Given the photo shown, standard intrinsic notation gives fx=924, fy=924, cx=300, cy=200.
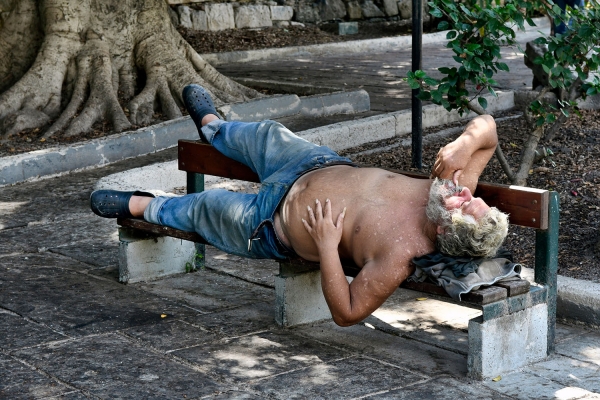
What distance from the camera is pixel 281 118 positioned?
9.29 meters

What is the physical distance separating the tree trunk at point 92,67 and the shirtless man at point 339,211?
12.9 feet

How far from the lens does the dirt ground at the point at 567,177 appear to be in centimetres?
523

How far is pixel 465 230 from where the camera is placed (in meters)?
3.69

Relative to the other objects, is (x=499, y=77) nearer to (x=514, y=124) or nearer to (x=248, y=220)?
(x=514, y=124)

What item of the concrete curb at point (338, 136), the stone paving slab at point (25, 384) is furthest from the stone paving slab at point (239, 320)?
the concrete curb at point (338, 136)

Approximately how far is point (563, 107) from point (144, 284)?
10.2ft

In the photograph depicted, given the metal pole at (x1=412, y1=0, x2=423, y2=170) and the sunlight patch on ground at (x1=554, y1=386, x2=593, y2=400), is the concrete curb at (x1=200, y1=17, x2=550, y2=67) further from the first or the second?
the sunlight patch on ground at (x1=554, y1=386, x2=593, y2=400)

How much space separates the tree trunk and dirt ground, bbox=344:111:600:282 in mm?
2252

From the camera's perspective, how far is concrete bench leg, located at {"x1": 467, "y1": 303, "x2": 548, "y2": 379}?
3.77m

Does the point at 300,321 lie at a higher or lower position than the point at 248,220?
lower

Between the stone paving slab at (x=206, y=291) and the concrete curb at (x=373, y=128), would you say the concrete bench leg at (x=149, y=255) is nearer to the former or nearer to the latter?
the stone paving slab at (x=206, y=291)

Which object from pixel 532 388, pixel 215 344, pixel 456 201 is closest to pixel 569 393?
pixel 532 388

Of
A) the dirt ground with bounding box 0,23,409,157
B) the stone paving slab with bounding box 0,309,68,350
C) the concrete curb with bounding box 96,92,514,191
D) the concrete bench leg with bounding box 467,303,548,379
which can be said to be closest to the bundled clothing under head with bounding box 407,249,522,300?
the concrete bench leg with bounding box 467,303,548,379

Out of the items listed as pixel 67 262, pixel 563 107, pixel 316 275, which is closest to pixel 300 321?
pixel 316 275
